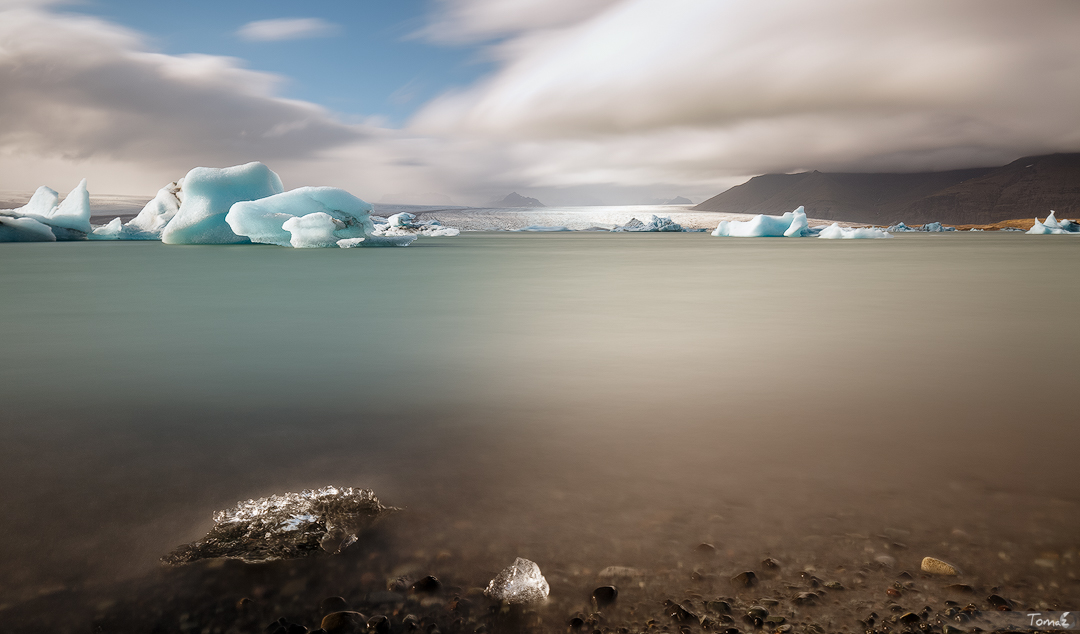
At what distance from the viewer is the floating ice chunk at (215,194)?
1634cm

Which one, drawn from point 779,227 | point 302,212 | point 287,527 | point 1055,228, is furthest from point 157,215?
point 1055,228

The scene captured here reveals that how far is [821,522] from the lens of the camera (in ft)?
4.52

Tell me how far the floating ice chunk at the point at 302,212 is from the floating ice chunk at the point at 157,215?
34.3 ft

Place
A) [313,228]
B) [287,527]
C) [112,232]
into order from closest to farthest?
1. [287,527]
2. [313,228]
3. [112,232]

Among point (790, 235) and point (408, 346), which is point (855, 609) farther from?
point (790, 235)

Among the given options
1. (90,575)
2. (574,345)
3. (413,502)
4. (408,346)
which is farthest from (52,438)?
(574,345)

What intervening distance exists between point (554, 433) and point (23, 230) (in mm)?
25316

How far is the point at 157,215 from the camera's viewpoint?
78.1 ft

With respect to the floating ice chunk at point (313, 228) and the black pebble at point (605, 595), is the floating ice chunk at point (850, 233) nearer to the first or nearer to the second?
the floating ice chunk at point (313, 228)

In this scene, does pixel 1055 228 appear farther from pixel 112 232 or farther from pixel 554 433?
pixel 554 433

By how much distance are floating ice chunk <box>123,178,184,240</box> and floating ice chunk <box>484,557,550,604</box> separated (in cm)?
2599

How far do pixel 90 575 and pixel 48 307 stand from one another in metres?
4.84

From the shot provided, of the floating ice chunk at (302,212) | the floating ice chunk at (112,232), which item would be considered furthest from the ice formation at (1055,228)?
the floating ice chunk at (112,232)

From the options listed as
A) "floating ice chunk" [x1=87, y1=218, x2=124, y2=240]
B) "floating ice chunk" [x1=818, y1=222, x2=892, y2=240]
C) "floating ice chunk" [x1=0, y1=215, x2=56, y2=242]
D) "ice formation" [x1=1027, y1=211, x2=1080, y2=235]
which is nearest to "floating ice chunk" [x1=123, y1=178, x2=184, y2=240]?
"floating ice chunk" [x1=87, y1=218, x2=124, y2=240]
